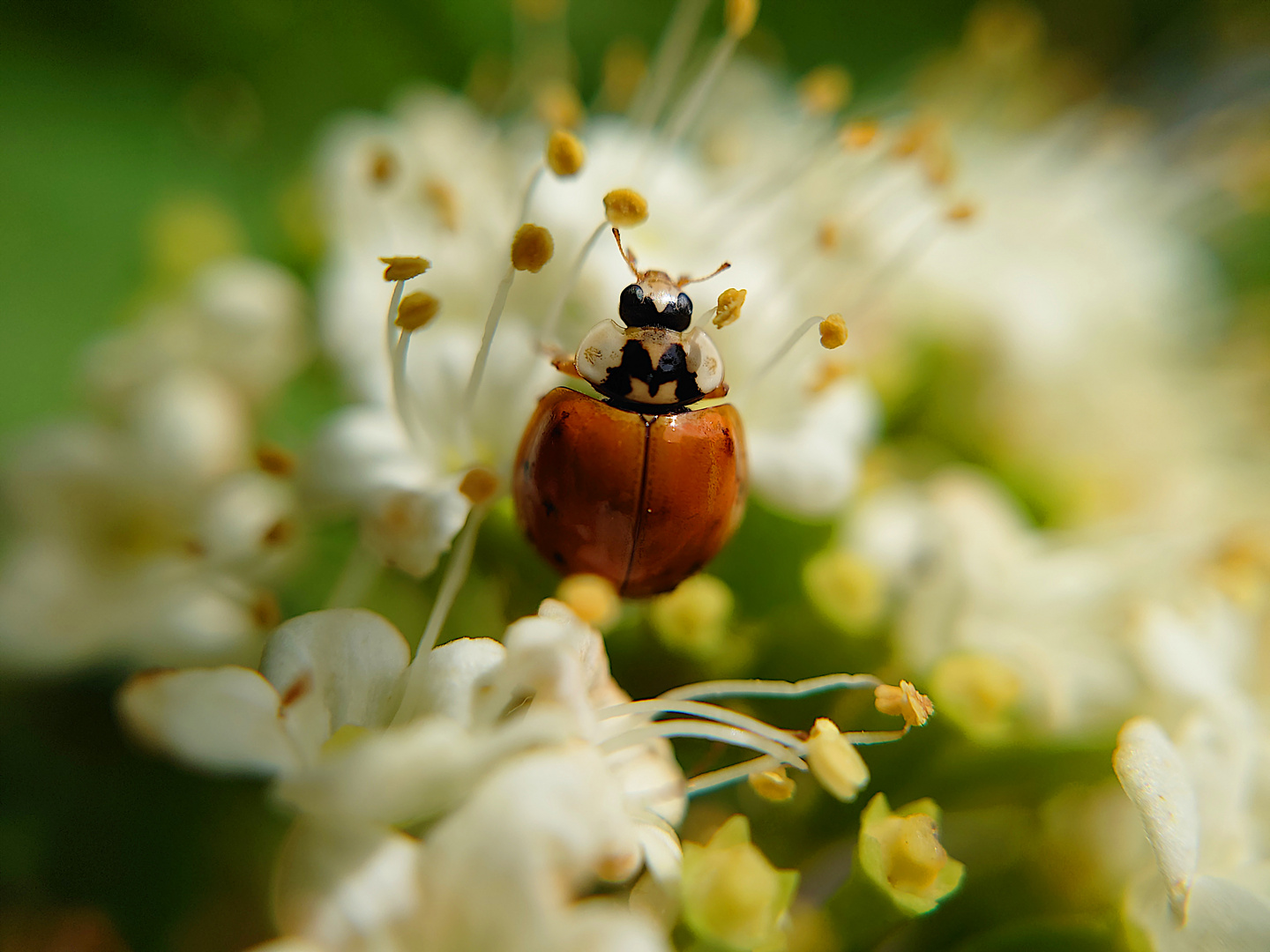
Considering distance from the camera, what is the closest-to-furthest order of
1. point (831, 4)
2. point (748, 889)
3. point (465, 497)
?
point (748, 889) → point (465, 497) → point (831, 4)

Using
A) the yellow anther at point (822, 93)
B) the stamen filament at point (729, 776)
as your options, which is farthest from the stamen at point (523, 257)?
the yellow anther at point (822, 93)

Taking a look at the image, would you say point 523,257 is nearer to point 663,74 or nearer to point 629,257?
point 629,257

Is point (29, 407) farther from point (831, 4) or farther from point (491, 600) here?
point (831, 4)

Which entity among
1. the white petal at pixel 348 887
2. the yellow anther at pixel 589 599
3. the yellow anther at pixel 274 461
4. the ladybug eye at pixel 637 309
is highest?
the ladybug eye at pixel 637 309

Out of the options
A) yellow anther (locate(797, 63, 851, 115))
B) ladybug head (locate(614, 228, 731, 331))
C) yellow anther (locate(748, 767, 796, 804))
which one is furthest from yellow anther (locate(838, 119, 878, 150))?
yellow anther (locate(748, 767, 796, 804))

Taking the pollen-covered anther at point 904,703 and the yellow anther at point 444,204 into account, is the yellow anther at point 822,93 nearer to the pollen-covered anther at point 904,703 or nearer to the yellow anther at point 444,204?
the yellow anther at point 444,204

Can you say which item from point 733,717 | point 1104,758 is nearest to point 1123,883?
point 1104,758
